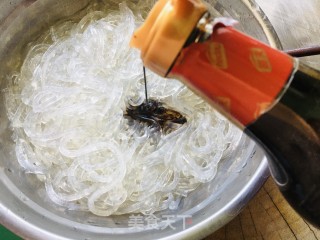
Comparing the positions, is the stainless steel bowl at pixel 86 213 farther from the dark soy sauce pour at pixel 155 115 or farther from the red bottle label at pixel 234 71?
the red bottle label at pixel 234 71

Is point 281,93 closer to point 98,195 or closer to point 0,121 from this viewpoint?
point 98,195

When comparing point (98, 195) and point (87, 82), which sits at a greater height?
point (87, 82)

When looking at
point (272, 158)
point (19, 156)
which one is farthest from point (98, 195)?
point (272, 158)

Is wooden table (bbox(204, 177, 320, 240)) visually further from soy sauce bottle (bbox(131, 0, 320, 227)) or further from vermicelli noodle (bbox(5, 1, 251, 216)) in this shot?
soy sauce bottle (bbox(131, 0, 320, 227))

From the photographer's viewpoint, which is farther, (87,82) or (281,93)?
(87,82)

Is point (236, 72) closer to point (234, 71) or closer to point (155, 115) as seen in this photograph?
point (234, 71)

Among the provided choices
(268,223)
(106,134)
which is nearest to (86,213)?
(106,134)

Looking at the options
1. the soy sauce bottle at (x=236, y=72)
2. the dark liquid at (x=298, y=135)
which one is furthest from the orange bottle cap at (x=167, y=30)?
the dark liquid at (x=298, y=135)

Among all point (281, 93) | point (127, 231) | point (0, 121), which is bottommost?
point (127, 231)
